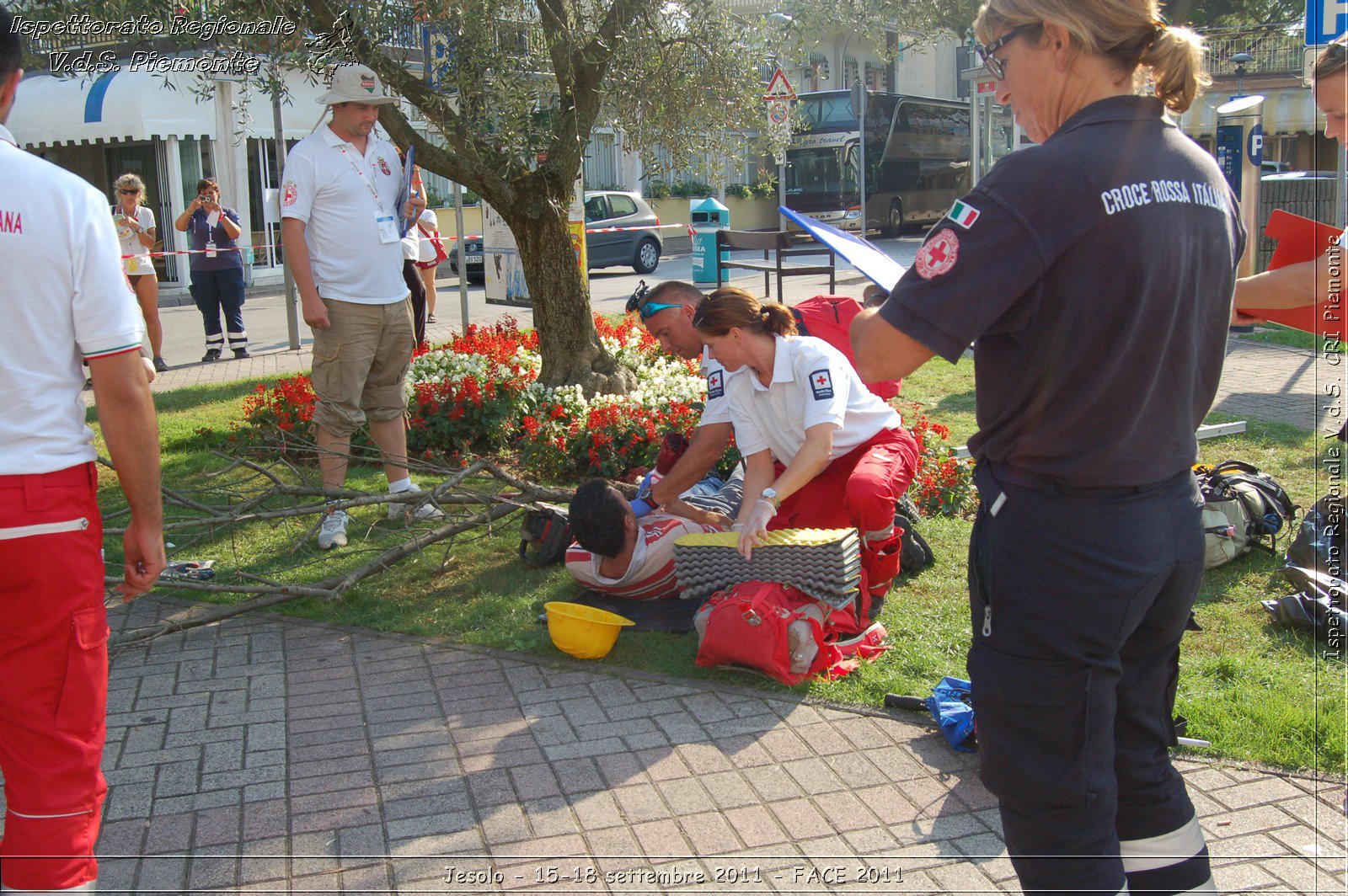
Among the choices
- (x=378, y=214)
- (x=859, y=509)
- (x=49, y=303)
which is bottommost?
(x=859, y=509)

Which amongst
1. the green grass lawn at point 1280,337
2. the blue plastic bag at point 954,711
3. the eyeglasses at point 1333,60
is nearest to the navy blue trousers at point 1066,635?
the blue plastic bag at point 954,711

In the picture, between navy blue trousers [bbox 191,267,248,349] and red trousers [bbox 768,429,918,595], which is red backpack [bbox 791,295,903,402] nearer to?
red trousers [bbox 768,429,918,595]

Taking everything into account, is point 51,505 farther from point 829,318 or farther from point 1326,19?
point 1326,19

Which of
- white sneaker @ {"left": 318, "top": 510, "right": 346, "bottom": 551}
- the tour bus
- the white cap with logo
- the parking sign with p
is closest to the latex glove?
white sneaker @ {"left": 318, "top": 510, "right": 346, "bottom": 551}

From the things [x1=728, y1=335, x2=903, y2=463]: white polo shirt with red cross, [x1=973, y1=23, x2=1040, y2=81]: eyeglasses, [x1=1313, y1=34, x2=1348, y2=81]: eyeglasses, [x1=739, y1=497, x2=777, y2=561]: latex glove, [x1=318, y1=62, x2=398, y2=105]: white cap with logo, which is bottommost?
[x1=739, y1=497, x2=777, y2=561]: latex glove

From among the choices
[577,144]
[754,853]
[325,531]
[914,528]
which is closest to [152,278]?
[577,144]

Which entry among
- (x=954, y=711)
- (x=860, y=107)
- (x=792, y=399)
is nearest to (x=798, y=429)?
(x=792, y=399)

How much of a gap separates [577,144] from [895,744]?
531cm

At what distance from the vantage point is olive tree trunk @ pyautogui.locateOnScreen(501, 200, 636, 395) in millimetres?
8188

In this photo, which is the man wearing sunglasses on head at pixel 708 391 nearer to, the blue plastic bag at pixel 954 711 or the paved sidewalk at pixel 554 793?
the paved sidewalk at pixel 554 793

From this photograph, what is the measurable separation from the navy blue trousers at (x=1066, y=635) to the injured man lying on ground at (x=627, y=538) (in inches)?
103

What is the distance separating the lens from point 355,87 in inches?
229

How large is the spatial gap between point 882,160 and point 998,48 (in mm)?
27983

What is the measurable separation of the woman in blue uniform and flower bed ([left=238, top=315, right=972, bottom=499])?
4109 mm
